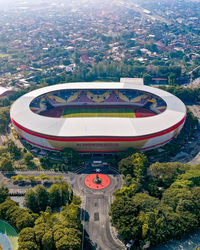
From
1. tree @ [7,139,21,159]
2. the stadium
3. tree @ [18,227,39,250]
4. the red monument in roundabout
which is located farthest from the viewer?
tree @ [7,139,21,159]

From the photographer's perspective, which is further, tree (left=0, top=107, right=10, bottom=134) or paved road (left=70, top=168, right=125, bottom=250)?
tree (left=0, top=107, right=10, bottom=134)

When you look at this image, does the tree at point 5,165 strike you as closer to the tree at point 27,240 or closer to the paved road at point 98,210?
the paved road at point 98,210

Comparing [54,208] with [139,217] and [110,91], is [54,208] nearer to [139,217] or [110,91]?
[139,217]

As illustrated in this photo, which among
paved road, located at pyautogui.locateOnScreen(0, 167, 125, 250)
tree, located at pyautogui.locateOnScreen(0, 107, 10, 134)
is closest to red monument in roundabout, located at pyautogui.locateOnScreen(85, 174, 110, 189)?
paved road, located at pyautogui.locateOnScreen(0, 167, 125, 250)

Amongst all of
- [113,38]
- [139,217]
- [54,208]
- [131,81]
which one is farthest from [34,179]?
[113,38]

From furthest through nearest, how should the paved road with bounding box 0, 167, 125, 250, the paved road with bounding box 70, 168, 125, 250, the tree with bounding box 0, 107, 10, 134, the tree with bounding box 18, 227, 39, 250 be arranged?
the tree with bounding box 0, 107, 10, 134
the paved road with bounding box 0, 167, 125, 250
the paved road with bounding box 70, 168, 125, 250
the tree with bounding box 18, 227, 39, 250

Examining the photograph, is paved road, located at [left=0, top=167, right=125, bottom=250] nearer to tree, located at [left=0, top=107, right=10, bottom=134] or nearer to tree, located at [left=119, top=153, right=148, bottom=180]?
tree, located at [left=119, top=153, right=148, bottom=180]

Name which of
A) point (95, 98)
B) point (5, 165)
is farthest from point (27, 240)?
point (95, 98)
